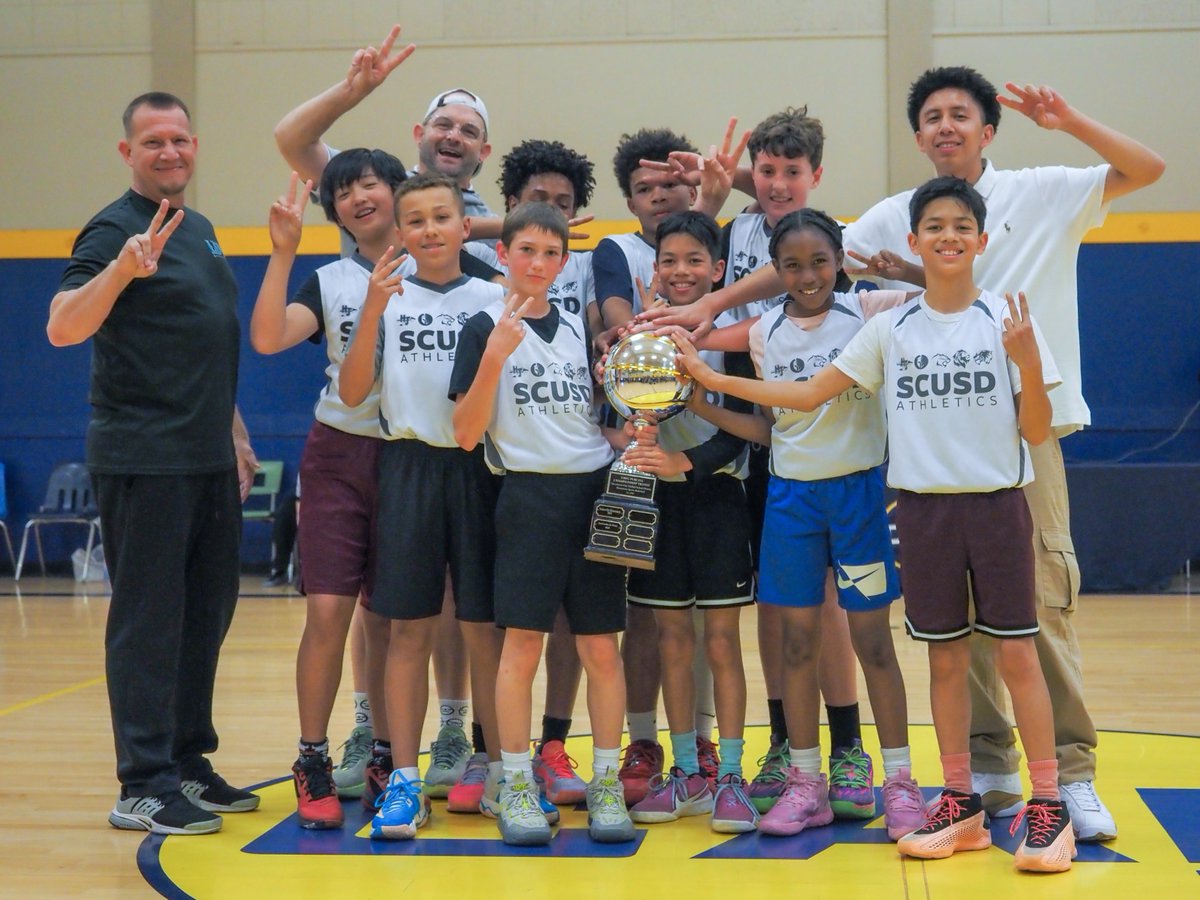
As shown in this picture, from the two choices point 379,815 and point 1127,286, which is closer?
point 379,815

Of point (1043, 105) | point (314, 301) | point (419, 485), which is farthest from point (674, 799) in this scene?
point (1043, 105)

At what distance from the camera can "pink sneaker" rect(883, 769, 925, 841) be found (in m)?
3.33

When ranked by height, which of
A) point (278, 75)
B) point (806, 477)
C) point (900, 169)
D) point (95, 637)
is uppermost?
point (278, 75)

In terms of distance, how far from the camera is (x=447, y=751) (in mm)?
3928

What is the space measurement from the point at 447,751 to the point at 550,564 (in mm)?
862

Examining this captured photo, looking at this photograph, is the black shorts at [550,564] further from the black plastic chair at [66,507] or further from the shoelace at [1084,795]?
the black plastic chair at [66,507]

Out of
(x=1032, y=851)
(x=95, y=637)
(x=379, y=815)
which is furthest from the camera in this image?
(x=95, y=637)

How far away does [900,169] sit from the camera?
10.5 metres

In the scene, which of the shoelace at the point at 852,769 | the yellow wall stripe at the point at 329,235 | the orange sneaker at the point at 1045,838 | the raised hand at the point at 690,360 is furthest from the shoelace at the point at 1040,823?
the yellow wall stripe at the point at 329,235

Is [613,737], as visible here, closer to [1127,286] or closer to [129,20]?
[1127,286]

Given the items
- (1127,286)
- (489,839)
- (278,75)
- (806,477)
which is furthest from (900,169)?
(489,839)

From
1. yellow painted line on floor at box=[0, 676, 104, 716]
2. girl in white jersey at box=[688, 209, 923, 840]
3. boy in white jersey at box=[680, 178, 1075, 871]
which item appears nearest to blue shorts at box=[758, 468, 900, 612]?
girl in white jersey at box=[688, 209, 923, 840]

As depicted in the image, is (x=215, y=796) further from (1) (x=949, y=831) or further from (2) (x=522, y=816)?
(1) (x=949, y=831)

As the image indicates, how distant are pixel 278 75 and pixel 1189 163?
25.0 ft
